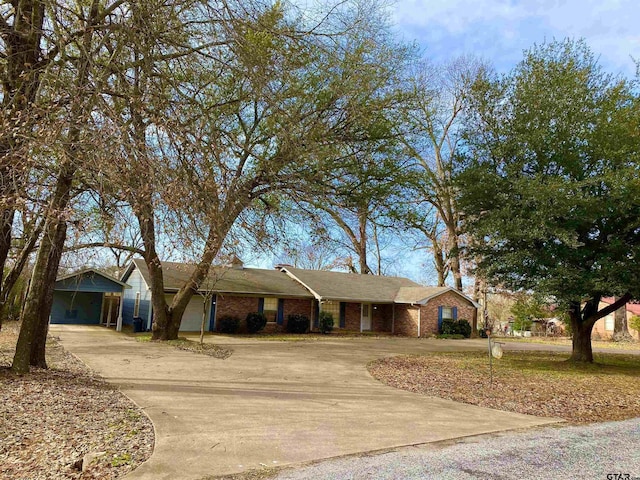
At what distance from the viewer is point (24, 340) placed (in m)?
9.09

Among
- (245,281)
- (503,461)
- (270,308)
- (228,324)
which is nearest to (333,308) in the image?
(270,308)

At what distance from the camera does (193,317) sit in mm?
23453

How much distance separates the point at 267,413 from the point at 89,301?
23907 millimetres

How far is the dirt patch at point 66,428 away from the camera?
4473 millimetres

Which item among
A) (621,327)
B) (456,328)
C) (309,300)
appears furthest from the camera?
(621,327)

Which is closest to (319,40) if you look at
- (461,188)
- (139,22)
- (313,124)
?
(139,22)

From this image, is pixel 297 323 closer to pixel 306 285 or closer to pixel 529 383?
pixel 306 285

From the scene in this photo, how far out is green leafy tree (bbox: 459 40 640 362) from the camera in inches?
484

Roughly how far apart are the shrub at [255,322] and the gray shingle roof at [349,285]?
11.2 feet

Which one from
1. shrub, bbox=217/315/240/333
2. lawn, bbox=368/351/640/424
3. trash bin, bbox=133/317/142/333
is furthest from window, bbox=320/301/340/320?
lawn, bbox=368/351/640/424

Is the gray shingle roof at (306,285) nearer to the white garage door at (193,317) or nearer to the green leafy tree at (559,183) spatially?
the white garage door at (193,317)

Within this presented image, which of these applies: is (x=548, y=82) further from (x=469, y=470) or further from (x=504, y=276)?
(x=469, y=470)

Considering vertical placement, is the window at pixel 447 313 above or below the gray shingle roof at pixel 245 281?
below

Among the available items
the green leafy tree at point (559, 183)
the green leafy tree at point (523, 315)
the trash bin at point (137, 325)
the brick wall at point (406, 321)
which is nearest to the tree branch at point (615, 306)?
the green leafy tree at point (559, 183)
